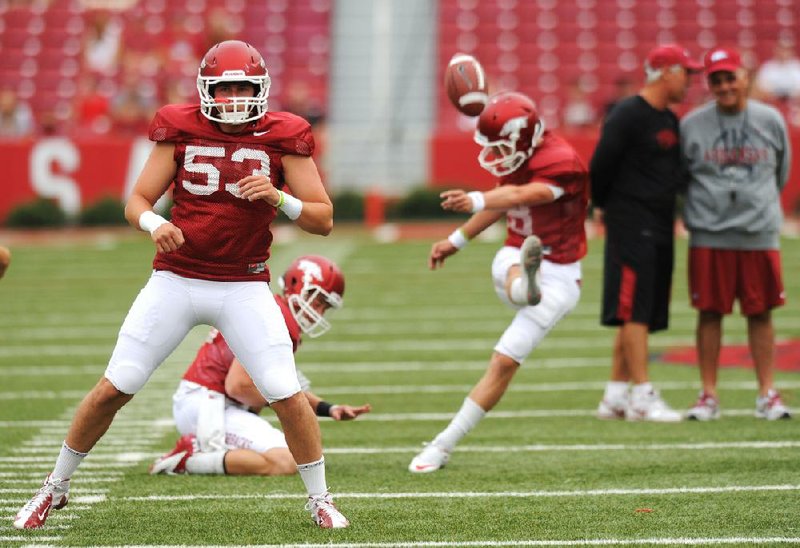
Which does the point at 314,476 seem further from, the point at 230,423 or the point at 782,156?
the point at 782,156

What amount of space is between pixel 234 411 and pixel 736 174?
2825 millimetres

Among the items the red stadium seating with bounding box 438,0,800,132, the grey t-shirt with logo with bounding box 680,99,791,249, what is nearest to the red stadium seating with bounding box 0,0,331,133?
the red stadium seating with bounding box 438,0,800,132

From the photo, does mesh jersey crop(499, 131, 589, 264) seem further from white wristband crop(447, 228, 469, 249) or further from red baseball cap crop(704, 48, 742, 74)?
red baseball cap crop(704, 48, 742, 74)

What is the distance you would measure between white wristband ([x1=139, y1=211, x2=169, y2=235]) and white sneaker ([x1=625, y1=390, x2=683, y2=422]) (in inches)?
122

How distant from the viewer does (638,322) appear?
681cm

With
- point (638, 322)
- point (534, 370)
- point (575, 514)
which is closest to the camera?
point (575, 514)

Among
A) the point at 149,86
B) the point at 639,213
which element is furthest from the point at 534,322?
the point at 149,86

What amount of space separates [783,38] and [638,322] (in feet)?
48.3

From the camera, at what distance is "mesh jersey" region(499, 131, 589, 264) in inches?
235

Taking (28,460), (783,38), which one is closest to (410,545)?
(28,460)

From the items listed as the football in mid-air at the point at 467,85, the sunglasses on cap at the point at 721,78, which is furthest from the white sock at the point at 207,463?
the sunglasses on cap at the point at 721,78

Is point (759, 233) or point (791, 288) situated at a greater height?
point (759, 233)

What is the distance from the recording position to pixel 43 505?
4598 mm

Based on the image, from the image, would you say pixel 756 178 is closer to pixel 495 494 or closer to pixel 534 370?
pixel 534 370
